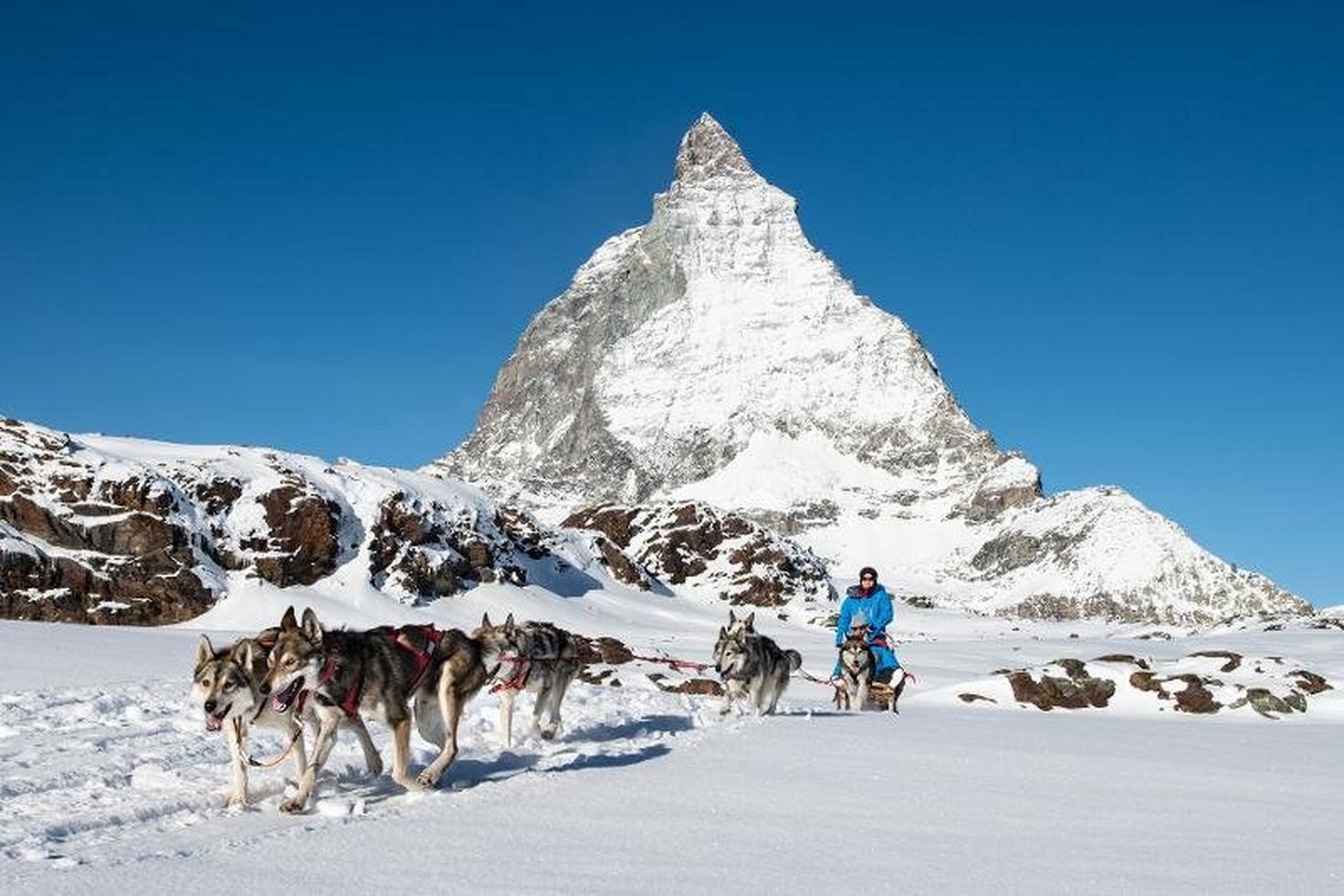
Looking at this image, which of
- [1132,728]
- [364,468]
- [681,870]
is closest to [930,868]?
Result: [681,870]

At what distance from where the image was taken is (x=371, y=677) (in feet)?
27.1

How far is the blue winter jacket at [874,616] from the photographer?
18.3 m

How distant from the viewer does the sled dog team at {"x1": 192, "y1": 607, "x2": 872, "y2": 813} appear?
737 centimetres

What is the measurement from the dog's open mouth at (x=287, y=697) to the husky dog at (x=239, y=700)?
33 millimetres

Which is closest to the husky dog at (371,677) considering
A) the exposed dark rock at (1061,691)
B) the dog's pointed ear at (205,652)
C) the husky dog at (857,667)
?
the dog's pointed ear at (205,652)

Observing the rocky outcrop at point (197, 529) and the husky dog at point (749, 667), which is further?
the rocky outcrop at point (197, 529)

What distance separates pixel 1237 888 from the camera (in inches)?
212

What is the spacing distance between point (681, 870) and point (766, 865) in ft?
1.65

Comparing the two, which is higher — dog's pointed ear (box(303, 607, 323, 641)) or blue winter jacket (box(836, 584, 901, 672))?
blue winter jacket (box(836, 584, 901, 672))

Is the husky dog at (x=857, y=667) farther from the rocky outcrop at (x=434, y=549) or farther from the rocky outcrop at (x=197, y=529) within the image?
the rocky outcrop at (x=434, y=549)

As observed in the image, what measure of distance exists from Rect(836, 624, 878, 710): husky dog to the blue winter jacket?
137mm

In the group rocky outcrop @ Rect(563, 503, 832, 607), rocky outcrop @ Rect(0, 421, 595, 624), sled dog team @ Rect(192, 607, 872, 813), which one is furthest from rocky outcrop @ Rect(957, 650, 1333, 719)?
rocky outcrop @ Rect(563, 503, 832, 607)

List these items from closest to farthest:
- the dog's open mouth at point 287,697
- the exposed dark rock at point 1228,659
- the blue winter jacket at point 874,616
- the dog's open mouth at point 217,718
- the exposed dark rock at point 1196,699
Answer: the dog's open mouth at point 217,718 < the dog's open mouth at point 287,697 < the blue winter jacket at point 874,616 < the exposed dark rock at point 1196,699 < the exposed dark rock at point 1228,659

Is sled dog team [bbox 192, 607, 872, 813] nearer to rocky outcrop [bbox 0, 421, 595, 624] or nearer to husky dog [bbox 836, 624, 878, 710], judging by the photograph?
husky dog [bbox 836, 624, 878, 710]
